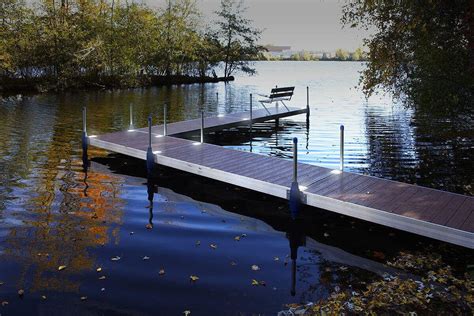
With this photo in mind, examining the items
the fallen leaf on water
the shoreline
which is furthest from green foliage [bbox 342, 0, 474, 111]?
the shoreline

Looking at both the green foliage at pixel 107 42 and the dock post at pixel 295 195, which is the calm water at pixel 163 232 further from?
the green foliage at pixel 107 42

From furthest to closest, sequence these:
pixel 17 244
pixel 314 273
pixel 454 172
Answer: pixel 454 172 < pixel 17 244 < pixel 314 273

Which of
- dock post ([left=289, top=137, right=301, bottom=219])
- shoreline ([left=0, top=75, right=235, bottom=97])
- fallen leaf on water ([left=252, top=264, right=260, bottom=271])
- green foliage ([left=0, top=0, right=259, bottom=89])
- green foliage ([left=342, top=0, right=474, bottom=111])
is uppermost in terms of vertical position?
green foliage ([left=0, top=0, right=259, bottom=89])

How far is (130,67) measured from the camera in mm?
46156

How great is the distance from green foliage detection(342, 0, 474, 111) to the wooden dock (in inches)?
109

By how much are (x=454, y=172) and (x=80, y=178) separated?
953 cm

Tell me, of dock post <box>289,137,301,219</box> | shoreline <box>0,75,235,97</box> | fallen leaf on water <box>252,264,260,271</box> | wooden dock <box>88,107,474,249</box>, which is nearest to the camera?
fallen leaf on water <box>252,264,260,271</box>

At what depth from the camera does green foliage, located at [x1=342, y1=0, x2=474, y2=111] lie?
Result: 1023 cm

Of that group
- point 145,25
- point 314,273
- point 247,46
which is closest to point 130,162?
point 314,273

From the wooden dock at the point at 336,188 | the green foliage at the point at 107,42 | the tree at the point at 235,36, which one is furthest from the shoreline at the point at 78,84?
the wooden dock at the point at 336,188

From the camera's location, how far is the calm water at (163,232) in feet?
20.3

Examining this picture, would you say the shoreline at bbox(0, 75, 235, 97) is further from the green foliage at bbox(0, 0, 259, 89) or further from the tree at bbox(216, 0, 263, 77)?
the tree at bbox(216, 0, 263, 77)

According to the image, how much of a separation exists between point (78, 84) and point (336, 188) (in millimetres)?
35227

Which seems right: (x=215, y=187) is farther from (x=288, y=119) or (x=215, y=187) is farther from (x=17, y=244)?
(x=288, y=119)
